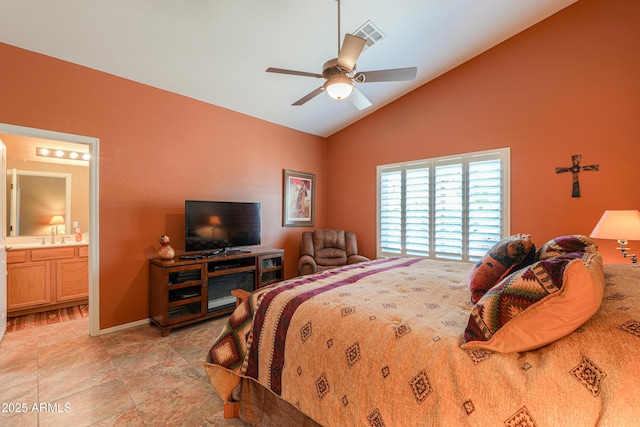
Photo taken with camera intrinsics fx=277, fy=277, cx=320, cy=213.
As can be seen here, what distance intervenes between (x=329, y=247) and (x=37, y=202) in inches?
176

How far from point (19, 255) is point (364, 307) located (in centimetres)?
453

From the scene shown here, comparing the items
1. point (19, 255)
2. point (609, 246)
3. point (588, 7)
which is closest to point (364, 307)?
point (609, 246)

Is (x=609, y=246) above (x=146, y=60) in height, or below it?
below

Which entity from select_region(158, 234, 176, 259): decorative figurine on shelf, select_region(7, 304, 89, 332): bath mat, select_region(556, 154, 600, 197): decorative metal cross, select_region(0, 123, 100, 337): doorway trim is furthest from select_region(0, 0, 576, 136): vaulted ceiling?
select_region(7, 304, 89, 332): bath mat

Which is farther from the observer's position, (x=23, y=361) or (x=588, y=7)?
(x=588, y=7)

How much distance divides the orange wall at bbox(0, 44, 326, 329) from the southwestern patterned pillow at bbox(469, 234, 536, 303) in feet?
11.1

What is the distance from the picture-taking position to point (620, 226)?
246 cm

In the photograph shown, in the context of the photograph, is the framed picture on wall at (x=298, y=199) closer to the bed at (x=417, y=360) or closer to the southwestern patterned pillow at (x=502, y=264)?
the bed at (x=417, y=360)

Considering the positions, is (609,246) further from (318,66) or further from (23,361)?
(23,361)

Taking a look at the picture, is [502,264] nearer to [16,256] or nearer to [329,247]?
[329,247]

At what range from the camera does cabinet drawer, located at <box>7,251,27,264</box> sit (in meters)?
3.44

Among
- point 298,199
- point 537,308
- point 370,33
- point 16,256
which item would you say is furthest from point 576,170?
point 16,256

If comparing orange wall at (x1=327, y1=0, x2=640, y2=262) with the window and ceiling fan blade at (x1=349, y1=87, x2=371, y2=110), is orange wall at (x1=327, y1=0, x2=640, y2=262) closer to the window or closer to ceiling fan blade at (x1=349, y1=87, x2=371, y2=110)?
the window

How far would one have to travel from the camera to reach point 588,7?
3033mm
